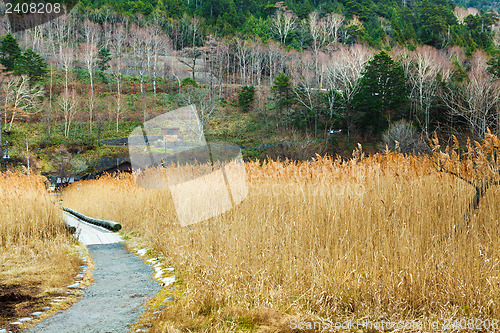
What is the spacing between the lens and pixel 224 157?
20.4 feet

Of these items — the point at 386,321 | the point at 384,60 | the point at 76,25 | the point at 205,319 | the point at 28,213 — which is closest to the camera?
the point at 386,321

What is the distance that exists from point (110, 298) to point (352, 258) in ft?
8.03

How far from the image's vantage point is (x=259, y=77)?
160 feet

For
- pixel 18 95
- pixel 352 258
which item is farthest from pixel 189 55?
pixel 352 258

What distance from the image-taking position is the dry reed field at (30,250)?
3668 mm

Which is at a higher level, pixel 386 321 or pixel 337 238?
pixel 337 238

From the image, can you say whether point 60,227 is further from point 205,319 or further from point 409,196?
point 409,196

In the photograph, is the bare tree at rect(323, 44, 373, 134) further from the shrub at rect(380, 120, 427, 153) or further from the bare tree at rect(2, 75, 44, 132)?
the bare tree at rect(2, 75, 44, 132)

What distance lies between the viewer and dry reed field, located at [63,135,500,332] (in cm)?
261

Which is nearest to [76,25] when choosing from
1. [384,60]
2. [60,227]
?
[384,60]

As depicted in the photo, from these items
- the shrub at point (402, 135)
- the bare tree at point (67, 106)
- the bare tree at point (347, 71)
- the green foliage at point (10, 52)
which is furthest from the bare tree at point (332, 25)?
the green foliage at point (10, 52)

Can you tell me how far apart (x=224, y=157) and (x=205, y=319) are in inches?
145

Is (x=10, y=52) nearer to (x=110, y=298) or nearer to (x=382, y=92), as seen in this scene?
(x=382, y=92)

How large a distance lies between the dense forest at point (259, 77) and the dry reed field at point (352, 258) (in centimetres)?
1501
